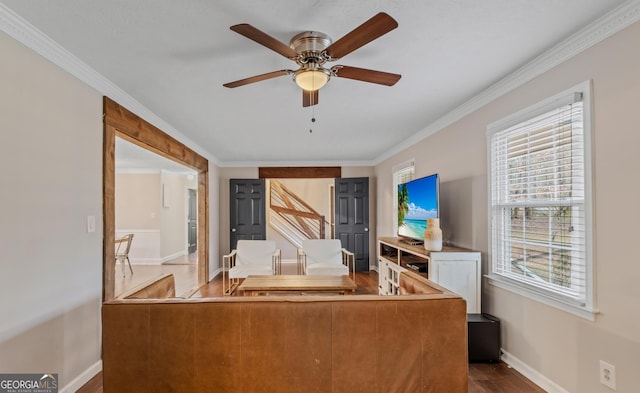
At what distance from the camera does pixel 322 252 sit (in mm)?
5070

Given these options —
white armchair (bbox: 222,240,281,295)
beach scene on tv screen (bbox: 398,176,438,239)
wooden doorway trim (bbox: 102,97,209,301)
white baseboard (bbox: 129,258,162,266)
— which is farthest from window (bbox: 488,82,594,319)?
white baseboard (bbox: 129,258,162,266)

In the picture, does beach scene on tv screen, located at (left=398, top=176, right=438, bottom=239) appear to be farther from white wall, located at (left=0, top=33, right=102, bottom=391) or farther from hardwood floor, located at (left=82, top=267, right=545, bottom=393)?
white wall, located at (left=0, top=33, right=102, bottom=391)

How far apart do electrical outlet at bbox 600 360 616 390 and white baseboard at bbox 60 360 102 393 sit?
132 inches

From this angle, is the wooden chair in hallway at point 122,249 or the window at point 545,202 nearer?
the window at point 545,202

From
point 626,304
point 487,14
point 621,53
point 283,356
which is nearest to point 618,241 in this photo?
point 626,304

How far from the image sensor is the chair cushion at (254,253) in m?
4.95

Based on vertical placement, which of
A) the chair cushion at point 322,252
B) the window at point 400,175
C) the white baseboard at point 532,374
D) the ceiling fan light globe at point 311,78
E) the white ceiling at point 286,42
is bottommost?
the white baseboard at point 532,374

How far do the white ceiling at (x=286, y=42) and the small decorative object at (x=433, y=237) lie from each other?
4.02 feet

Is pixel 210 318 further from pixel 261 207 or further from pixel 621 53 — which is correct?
pixel 261 207

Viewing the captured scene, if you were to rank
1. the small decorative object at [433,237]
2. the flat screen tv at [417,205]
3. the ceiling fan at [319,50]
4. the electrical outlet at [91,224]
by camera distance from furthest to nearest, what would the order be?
the flat screen tv at [417,205] → the small decorative object at [433,237] → the electrical outlet at [91,224] → the ceiling fan at [319,50]

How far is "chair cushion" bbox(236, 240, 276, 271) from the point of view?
4.95 metres

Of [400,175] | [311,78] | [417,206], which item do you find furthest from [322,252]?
[311,78]

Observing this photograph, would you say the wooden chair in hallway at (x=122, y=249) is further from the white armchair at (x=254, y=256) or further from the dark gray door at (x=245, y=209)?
the white armchair at (x=254, y=256)

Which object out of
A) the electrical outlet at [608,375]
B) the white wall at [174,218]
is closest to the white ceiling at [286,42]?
the electrical outlet at [608,375]
